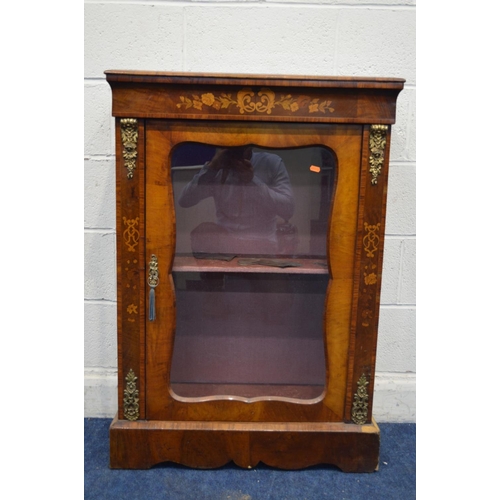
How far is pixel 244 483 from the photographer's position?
4.17 ft

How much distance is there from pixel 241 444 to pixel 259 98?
0.91 m

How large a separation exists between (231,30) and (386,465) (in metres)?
1.37

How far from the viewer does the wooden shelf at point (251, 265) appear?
127 centimetres

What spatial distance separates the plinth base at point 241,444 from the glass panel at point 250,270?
0.09m

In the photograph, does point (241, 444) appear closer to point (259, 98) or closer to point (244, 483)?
point (244, 483)

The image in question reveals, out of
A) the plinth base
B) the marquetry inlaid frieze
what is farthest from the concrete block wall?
the plinth base

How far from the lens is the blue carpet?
1.23 metres

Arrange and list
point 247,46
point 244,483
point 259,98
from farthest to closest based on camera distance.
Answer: point 247,46 → point 244,483 → point 259,98

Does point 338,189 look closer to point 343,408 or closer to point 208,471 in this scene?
point 343,408

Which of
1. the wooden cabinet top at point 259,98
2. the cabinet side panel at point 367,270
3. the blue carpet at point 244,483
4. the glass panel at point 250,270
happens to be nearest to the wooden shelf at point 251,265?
the glass panel at point 250,270

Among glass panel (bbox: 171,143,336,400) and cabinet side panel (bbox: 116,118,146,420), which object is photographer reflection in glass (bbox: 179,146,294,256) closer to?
glass panel (bbox: 171,143,336,400)

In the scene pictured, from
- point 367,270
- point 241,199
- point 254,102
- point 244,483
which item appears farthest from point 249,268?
point 244,483

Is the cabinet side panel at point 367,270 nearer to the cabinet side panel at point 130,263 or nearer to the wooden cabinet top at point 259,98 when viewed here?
the wooden cabinet top at point 259,98

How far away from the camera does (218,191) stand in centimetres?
127
